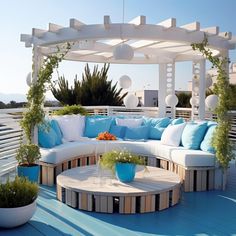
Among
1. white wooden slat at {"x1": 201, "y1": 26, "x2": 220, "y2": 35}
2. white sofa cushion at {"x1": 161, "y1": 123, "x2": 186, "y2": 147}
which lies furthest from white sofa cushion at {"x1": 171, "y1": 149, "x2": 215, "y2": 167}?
white wooden slat at {"x1": 201, "y1": 26, "x2": 220, "y2": 35}

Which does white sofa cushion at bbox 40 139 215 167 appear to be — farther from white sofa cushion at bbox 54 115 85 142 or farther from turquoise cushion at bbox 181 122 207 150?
white sofa cushion at bbox 54 115 85 142

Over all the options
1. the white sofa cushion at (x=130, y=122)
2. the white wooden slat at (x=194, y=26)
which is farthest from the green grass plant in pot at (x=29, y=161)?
the white wooden slat at (x=194, y=26)

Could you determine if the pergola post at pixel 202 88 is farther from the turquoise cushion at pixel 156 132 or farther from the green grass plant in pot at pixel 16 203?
the green grass plant in pot at pixel 16 203

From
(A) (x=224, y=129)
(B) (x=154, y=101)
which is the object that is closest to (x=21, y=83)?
(A) (x=224, y=129)

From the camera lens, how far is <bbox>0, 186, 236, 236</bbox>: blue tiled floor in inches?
127

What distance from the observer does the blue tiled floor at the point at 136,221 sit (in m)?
3.23

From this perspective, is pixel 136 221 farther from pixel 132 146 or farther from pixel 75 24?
pixel 75 24

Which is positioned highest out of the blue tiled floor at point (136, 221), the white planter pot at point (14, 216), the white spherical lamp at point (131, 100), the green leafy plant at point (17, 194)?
the white spherical lamp at point (131, 100)

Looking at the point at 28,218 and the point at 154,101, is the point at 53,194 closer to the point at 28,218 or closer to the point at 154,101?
the point at 28,218

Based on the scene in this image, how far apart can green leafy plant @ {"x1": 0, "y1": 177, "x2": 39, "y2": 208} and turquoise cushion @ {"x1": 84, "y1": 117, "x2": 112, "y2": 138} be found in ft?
11.0

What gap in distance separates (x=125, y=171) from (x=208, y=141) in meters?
1.64

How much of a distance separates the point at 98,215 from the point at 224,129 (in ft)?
7.73

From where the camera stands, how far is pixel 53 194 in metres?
4.49

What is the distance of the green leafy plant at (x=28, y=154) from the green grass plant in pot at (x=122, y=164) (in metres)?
1.18
